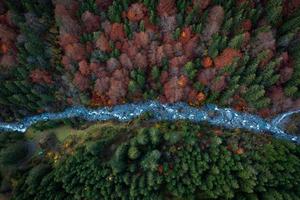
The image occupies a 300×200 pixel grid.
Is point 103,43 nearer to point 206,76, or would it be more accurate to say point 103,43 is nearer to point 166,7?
point 166,7

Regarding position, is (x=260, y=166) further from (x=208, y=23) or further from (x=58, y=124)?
(x=58, y=124)

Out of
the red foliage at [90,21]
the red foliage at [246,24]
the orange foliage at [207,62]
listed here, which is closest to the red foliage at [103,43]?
the red foliage at [90,21]

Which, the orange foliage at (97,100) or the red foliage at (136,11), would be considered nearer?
the red foliage at (136,11)

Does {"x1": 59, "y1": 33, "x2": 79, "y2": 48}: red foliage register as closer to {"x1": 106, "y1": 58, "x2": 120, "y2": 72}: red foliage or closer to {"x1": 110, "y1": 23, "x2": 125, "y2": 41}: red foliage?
{"x1": 110, "y1": 23, "x2": 125, "y2": 41}: red foliage

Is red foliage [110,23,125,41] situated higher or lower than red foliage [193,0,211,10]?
lower

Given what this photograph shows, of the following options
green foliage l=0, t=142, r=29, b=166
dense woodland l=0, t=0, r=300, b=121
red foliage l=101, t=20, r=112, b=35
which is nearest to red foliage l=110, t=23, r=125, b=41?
dense woodland l=0, t=0, r=300, b=121

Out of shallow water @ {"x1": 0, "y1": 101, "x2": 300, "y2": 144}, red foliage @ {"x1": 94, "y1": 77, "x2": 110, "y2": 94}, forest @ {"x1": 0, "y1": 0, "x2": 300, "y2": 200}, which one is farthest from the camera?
shallow water @ {"x1": 0, "y1": 101, "x2": 300, "y2": 144}

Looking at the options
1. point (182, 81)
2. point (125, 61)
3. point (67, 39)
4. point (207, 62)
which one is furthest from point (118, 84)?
point (207, 62)

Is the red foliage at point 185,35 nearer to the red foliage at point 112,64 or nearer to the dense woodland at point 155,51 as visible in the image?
the dense woodland at point 155,51
